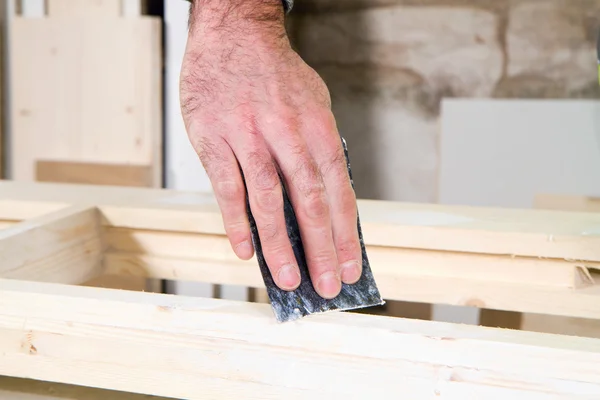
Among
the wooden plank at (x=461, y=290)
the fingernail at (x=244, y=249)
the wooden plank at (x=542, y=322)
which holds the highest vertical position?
the fingernail at (x=244, y=249)

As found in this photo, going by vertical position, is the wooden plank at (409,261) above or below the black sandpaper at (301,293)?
below

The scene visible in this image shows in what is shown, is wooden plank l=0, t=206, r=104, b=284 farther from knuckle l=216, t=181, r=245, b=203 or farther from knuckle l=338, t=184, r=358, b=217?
knuckle l=338, t=184, r=358, b=217

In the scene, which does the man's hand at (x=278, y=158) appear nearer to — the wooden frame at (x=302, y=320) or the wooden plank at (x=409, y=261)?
the wooden frame at (x=302, y=320)

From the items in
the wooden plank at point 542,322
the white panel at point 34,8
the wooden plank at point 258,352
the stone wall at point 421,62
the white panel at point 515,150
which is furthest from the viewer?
the white panel at point 34,8

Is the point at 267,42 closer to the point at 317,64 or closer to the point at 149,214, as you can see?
the point at 149,214

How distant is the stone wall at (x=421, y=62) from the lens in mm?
2189

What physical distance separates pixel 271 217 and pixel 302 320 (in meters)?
0.13

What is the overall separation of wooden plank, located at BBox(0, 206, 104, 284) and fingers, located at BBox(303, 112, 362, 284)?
19.0 inches

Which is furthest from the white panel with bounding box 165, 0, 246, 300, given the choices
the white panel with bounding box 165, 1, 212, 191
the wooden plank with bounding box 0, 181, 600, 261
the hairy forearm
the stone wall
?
the hairy forearm

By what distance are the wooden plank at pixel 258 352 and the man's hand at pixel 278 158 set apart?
0.26 feet

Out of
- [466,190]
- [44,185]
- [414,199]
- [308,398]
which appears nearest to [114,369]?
[308,398]

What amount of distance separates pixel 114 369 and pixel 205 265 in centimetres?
41

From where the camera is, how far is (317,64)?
94.9 inches

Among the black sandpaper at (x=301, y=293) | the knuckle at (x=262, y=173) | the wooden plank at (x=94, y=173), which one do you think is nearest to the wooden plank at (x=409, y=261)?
the black sandpaper at (x=301, y=293)
